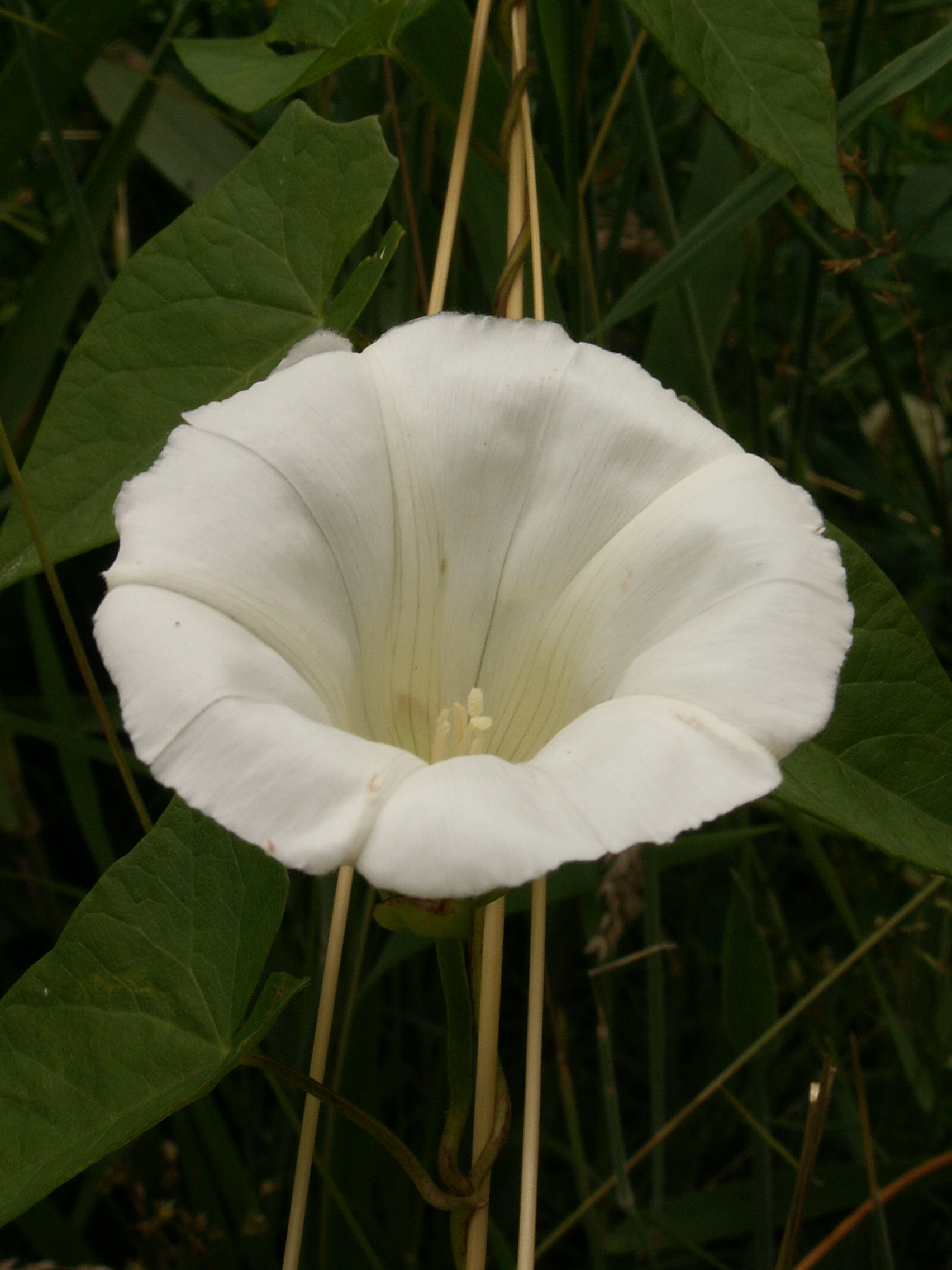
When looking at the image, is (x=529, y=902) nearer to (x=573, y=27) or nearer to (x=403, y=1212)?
(x=403, y=1212)

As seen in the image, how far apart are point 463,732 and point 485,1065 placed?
0.30m

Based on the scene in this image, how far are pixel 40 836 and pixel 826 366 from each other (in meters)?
1.92

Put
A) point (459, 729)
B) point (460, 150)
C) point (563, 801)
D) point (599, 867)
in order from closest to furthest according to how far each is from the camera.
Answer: point (563, 801)
point (459, 729)
point (460, 150)
point (599, 867)

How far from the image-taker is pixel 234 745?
0.71m

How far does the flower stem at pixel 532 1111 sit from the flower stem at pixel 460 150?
612 mm

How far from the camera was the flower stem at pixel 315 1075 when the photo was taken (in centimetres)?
94

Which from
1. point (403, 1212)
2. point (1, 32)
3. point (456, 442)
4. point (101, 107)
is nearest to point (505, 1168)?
point (403, 1212)

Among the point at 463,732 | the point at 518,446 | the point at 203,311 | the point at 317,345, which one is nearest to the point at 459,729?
the point at 463,732

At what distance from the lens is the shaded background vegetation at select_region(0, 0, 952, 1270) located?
4.88 feet

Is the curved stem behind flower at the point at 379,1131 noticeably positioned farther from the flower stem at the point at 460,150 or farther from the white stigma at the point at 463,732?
the flower stem at the point at 460,150

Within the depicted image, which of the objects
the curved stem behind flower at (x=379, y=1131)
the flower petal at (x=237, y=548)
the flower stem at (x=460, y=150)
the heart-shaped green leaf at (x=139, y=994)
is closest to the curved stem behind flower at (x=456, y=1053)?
the curved stem behind flower at (x=379, y=1131)

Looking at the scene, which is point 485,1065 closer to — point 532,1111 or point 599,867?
point 532,1111

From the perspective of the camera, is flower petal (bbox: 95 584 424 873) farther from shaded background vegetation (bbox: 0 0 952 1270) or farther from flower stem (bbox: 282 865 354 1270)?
shaded background vegetation (bbox: 0 0 952 1270)

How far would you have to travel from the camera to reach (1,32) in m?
1.94
